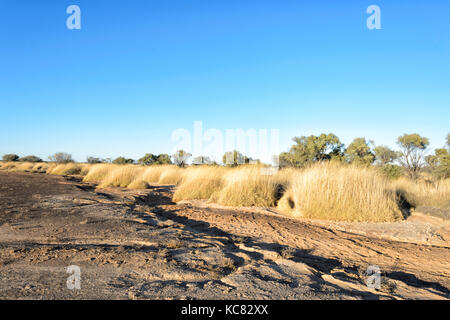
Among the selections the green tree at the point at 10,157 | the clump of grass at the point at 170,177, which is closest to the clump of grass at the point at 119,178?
the clump of grass at the point at 170,177

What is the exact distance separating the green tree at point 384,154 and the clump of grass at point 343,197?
13496mm

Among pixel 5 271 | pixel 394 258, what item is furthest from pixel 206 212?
pixel 5 271

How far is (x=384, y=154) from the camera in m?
19.6

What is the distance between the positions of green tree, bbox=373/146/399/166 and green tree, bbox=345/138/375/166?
2.61 ft

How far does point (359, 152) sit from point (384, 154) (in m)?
2.79

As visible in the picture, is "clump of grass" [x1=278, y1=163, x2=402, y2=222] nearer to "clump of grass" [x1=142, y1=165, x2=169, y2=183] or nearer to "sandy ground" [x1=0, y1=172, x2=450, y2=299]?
"sandy ground" [x1=0, y1=172, x2=450, y2=299]

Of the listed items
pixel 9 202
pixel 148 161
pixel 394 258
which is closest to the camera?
pixel 394 258

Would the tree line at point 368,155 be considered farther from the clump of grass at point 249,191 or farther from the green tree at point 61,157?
the green tree at point 61,157

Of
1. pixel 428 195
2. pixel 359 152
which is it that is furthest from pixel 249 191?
pixel 359 152

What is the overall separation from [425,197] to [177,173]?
13690 mm

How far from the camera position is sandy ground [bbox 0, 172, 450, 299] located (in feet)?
7.83

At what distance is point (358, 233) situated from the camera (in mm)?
6047
